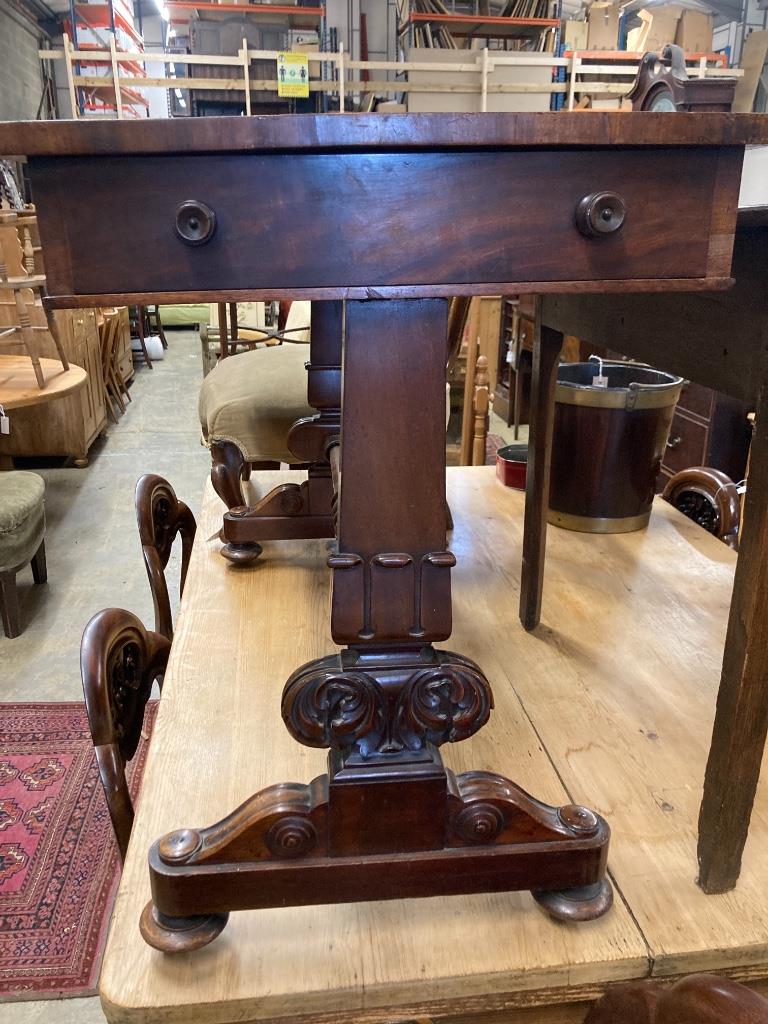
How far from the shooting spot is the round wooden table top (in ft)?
10.0

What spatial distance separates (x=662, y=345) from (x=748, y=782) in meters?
0.43

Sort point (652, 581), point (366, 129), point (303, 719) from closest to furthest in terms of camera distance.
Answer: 1. point (366, 129)
2. point (303, 719)
3. point (652, 581)

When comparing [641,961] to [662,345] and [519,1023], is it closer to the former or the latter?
[519,1023]

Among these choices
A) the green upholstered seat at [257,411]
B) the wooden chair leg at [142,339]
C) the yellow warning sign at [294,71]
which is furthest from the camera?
the wooden chair leg at [142,339]

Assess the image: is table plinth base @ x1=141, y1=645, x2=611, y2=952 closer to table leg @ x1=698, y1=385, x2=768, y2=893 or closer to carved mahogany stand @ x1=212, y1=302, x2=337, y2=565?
table leg @ x1=698, y1=385, x2=768, y2=893

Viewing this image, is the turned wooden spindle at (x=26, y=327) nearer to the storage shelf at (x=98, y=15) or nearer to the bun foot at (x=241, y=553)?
the bun foot at (x=241, y=553)

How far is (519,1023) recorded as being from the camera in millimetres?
716

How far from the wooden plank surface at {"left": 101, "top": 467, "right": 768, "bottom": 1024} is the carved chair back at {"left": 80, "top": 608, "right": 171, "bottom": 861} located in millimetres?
36

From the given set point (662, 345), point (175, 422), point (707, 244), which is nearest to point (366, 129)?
point (707, 244)

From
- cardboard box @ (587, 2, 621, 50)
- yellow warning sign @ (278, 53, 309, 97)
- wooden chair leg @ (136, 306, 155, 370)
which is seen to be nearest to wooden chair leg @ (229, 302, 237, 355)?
Answer: yellow warning sign @ (278, 53, 309, 97)

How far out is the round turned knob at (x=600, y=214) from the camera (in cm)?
58

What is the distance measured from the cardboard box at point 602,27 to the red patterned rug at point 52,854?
20.5ft

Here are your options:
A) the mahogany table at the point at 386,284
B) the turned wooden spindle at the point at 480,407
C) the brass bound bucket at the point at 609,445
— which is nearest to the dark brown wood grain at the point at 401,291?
the mahogany table at the point at 386,284

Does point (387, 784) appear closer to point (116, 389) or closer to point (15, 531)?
point (15, 531)
